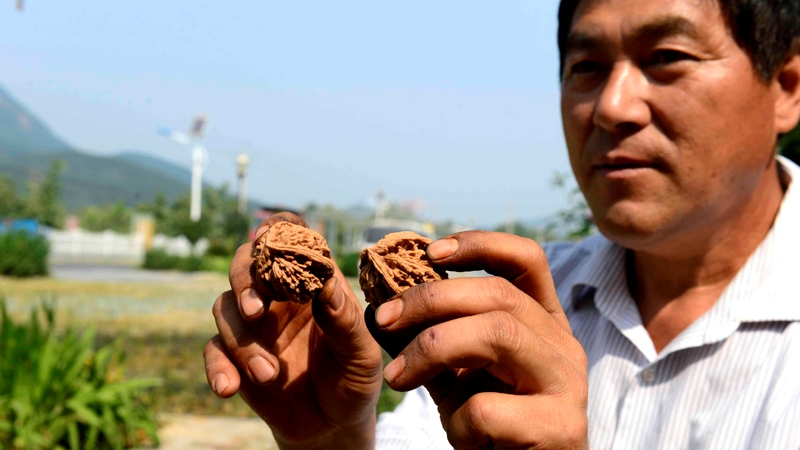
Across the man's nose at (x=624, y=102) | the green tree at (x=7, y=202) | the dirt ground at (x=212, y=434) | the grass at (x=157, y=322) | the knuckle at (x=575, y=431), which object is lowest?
the green tree at (x=7, y=202)

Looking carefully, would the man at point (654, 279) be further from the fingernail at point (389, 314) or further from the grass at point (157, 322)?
the grass at point (157, 322)

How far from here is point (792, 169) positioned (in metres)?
2.25

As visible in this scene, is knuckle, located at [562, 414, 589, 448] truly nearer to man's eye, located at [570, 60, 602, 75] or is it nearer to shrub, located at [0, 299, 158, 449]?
man's eye, located at [570, 60, 602, 75]

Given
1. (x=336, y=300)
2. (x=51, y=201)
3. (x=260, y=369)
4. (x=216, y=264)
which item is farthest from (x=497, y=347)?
(x=51, y=201)

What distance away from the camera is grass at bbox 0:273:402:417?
732 cm

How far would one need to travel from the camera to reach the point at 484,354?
1.24 m

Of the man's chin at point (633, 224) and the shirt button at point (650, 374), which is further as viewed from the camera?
the shirt button at point (650, 374)

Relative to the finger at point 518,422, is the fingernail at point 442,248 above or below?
above

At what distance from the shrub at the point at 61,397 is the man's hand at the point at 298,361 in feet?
12.6

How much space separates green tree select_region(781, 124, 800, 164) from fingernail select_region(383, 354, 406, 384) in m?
3.60

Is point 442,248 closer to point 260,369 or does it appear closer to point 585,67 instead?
point 260,369

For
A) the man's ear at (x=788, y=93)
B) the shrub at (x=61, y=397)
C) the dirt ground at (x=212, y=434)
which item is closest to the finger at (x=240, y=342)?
the man's ear at (x=788, y=93)

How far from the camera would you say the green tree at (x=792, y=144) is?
4000mm

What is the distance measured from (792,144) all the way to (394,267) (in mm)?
3619
